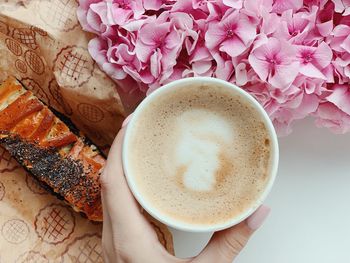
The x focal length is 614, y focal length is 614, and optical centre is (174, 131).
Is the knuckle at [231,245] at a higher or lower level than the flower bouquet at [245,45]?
lower

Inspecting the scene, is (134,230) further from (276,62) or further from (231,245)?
(276,62)

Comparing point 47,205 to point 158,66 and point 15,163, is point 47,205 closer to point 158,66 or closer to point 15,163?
point 15,163

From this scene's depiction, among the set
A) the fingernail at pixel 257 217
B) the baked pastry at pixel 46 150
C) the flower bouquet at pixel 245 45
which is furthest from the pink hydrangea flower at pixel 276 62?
the baked pastry at pixel 46 150

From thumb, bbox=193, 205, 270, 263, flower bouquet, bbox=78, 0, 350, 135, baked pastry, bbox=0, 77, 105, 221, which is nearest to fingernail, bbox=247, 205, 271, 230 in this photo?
thumb, bbox=193, 205, 270, 263

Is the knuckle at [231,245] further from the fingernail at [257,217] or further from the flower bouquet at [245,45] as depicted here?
the flower bouquet at [245,45]

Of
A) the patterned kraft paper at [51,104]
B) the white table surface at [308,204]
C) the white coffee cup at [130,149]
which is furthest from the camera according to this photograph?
the white table surface at [308,204]

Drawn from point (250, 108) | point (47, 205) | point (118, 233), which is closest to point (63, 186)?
point (47, 205)

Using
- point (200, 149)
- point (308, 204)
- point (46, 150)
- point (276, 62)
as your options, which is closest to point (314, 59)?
point (276, 62)
